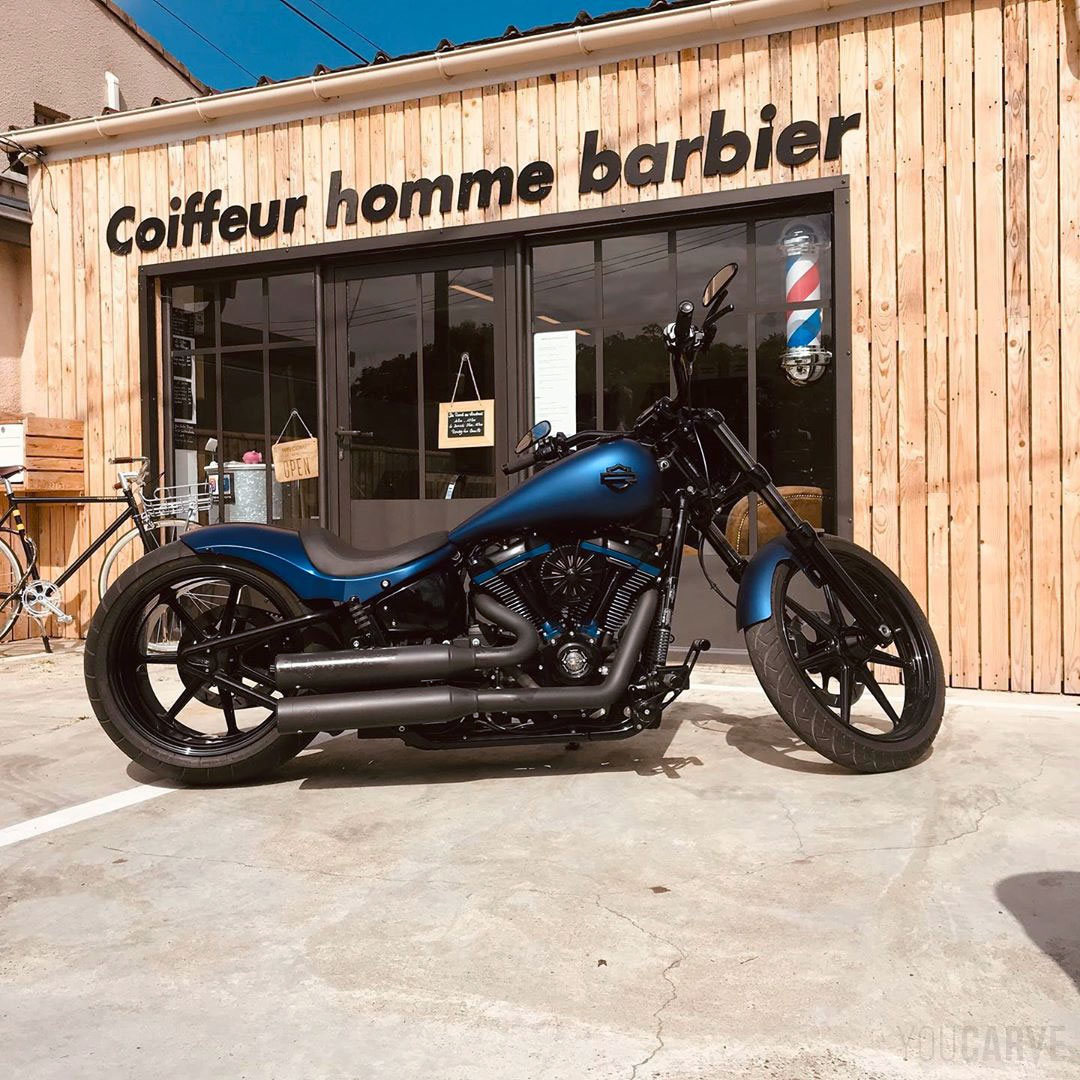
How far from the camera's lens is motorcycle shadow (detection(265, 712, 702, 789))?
2984 millimetres

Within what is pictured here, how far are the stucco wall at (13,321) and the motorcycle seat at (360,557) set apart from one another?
4.35 m

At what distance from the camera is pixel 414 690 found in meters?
2.72

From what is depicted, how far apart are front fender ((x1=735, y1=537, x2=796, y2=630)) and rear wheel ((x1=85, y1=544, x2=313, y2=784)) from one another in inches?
51.2

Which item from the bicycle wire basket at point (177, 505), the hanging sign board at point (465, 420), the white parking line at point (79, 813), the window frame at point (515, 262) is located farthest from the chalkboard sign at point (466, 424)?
the white parking line at point (79, 813)

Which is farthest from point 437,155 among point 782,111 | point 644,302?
point 782,111

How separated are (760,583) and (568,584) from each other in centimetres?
56

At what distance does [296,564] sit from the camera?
9.32 feet

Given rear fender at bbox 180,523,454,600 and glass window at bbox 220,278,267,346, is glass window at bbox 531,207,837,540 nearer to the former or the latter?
glass window at bbox 220,278,267,346

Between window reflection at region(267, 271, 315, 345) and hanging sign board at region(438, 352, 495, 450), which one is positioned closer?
hanging sign board at region(438, 352, 495, 450)

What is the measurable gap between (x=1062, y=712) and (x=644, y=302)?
8.69ft

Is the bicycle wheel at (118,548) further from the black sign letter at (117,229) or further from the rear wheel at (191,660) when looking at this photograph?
the rear wheel at (191,660)

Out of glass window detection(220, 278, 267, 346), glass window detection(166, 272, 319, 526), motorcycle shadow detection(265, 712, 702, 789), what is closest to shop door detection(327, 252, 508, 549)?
glass window detection(166, 272, 319, 526)

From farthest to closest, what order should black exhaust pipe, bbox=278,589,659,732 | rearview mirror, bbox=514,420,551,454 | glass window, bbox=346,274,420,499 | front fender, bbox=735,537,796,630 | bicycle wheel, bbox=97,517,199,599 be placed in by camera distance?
bicycle wheel, bbox=97,517,199,599
glass window, bbox=346,274,420,499
rearview mirror, bbox=514,420,551,454
front fender, bbox=735,537,796,630
black exhaust pipe, bbox=278,589,659,732

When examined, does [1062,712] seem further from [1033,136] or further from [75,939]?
[75,939]
